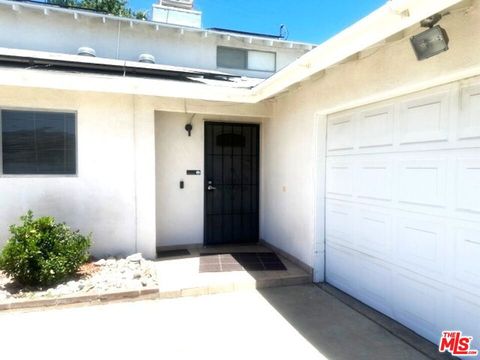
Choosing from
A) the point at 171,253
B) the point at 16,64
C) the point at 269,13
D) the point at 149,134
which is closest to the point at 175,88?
the point at 149,134

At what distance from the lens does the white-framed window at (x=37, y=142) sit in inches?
221

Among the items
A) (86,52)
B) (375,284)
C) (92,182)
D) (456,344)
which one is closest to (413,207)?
(375,284)

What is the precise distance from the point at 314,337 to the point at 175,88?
4371mm

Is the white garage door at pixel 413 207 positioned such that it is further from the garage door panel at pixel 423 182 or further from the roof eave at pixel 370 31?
the roof eave at pixel 370 31

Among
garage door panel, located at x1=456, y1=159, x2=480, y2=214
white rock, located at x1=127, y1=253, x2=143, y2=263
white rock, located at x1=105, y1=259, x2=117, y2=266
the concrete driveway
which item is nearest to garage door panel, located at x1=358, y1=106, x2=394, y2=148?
garage door panel, located at x1=456, y1=159, x2=480, y2=214

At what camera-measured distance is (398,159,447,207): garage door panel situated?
3420 millimetres

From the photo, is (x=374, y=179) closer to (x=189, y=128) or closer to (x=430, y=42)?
(x=430, y=42)

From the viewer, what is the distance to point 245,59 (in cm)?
914

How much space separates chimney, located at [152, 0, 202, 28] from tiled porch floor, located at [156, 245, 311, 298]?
684cm

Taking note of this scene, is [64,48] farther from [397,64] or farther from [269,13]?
[397,64]

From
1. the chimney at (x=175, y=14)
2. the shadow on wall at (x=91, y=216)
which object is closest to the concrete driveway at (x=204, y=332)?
the shadow on wall at (x=91, y=216)

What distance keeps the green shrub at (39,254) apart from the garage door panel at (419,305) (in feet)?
15.0

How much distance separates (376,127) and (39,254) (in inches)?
195

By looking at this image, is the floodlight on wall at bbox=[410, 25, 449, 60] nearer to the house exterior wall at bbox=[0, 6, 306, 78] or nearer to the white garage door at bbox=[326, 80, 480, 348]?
the white garage door at bbox=[326, 80, 480, 348]
